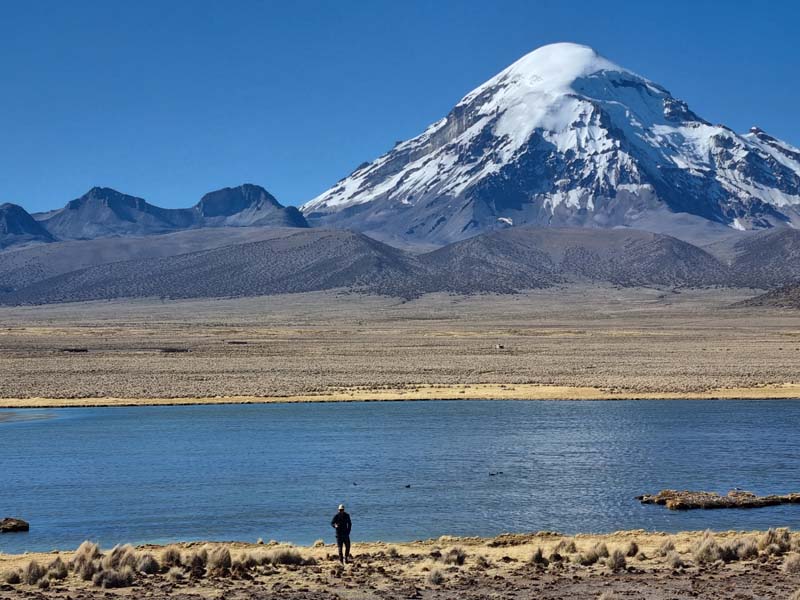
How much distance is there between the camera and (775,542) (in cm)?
2527

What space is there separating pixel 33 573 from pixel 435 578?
8.04 m

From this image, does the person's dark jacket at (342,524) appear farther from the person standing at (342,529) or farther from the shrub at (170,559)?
the shrub at (170,559)

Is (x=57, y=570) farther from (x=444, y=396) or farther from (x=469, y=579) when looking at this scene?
(x=444, y=396)

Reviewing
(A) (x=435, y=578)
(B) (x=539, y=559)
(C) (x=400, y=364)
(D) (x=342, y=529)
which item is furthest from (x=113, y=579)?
(C) (x=400, y=364)

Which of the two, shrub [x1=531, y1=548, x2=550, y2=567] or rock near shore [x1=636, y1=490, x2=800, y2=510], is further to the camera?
rock near shore [x1=636, y1=490, x2=800, y2=510]

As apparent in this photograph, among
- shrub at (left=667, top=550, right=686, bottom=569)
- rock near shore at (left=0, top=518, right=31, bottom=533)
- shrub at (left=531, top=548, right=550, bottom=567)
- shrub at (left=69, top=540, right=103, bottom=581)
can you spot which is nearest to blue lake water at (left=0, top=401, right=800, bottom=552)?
rock near shore at (left=0, top=518, right=31, bottom=533)

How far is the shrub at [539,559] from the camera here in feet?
79.8

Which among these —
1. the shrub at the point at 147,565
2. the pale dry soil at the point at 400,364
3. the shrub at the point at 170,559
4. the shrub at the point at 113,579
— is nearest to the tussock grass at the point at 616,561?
the shrub at the point at 170,559

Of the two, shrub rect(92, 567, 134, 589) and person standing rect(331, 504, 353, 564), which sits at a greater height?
person standing rect(331, 504, 353, 564)

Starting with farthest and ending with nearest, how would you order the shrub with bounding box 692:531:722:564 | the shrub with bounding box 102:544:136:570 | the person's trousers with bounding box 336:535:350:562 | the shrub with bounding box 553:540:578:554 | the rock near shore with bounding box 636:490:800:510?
the rock near shore with bounding box 636:490:800:510 → the shrub with bounding box 553:540:578:554 → the person's trousers with bounding box 336:535:350:562 → the shrub with bounding box 692:531:722:564 → the shrub with bounding box 102:544:136:570

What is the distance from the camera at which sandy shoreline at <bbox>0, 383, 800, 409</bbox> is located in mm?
61562

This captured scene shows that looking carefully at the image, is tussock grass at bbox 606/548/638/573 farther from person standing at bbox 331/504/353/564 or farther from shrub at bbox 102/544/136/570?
shrub at bbox 102/544/136/570

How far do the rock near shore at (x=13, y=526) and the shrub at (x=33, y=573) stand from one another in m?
6.45

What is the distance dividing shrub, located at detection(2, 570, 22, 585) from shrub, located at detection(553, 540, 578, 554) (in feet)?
37.0
